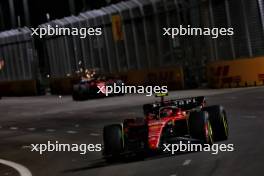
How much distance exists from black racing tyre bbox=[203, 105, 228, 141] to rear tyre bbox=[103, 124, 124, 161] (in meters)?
1.88

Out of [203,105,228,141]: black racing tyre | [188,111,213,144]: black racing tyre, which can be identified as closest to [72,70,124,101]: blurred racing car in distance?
[203,105,228,141]: black racing tyre

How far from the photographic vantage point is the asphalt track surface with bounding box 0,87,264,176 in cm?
1141

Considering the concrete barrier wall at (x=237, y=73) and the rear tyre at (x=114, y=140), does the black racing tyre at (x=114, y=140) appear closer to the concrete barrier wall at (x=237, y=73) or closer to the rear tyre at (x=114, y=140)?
the rear tyre at (x=114, y=140)

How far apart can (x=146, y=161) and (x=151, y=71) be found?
92.4ft

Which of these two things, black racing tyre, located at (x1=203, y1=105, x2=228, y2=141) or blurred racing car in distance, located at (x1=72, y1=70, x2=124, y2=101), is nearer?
black racing tyre, located at (x1=203, y1=105, x2=228, y2=141)

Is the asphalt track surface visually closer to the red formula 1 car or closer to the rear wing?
the red formula 1 car

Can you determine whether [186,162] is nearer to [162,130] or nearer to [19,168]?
[162,130]

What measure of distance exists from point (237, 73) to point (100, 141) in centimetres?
1693

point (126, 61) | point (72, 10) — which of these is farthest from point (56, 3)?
point (126, 61)

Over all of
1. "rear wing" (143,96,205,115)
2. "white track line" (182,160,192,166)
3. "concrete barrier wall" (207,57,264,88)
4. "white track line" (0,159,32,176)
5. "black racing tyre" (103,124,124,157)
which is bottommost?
"white track line" (0,159,32,176)

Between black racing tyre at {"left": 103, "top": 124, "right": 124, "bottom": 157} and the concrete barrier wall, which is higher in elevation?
the concrete barrier wall

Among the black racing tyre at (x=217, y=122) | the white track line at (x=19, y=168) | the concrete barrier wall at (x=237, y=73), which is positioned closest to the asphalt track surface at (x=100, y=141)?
the white track line at (x=19, y=168)

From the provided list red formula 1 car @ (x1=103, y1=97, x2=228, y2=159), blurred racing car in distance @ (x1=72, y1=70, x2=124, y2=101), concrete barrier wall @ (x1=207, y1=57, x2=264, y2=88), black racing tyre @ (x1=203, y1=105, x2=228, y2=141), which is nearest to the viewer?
red formula 1 car @ (x1=103, y1=97, x2=228, y2=159)

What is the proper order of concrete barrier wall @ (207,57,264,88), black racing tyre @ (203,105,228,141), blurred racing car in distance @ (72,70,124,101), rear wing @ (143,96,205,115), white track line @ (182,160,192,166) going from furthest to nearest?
blurred racing car in distance @ (72,70,124,101) < concrete barrier wall @ (207,57,264,88) < rear wing @ (143,96,205,115) < black racing tyre @ (203,105,228,141) < white track line @ (182,160,192,166)
